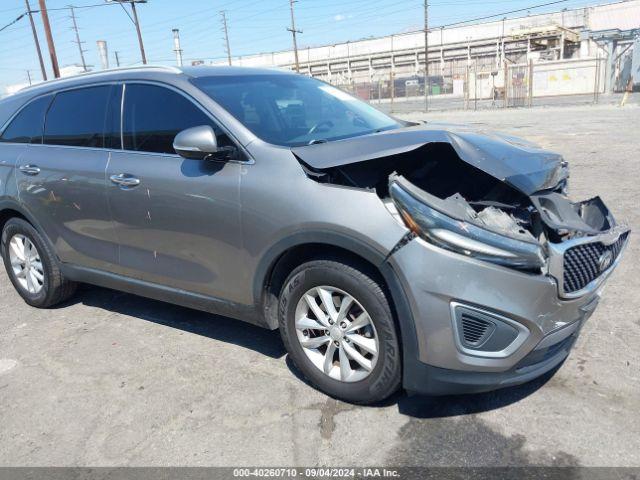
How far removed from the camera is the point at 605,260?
9.23ft

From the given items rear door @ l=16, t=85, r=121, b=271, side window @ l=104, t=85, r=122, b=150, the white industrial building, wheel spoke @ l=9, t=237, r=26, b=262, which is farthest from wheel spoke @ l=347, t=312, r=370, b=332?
the white industrial building

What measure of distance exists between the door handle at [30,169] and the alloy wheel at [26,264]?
641 mm

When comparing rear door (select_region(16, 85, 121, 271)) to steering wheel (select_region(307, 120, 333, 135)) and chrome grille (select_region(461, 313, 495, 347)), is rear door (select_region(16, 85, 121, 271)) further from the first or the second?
chrome grille (select_region(461, 313, 495, 347))

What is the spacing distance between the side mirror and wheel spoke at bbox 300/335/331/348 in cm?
119

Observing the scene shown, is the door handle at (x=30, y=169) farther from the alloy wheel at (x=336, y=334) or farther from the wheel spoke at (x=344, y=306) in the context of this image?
the wheel spoke at (x=344, y=306)

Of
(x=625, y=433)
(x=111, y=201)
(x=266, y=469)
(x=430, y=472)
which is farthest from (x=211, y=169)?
(x=625, y=433)

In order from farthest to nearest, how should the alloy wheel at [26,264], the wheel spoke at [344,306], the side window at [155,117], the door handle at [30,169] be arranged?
the alloy wheel at [26,264] < the door handle at [30,169] < the side window at [155,117] < the wheel spoke at [344,306]

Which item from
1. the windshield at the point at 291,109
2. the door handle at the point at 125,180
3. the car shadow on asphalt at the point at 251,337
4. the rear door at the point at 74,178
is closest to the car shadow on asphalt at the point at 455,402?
the car shadow on asphalt at the point at 251,337

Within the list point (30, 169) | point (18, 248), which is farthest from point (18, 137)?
point (18, 248)

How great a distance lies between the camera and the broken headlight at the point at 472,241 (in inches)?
95.9

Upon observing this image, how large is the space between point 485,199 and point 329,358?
1234mm

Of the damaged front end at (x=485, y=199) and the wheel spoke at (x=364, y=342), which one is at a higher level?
the damaged front end at (x=485, y=199)

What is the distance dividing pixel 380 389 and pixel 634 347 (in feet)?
5.80

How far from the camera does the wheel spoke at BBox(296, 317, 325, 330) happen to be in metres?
2.98
